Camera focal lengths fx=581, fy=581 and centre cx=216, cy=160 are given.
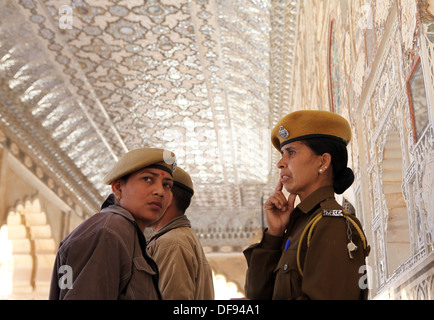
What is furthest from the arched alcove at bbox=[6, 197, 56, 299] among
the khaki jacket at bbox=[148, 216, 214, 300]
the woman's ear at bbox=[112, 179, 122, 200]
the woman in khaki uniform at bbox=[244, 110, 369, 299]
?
the woman in khaki uniform at bbox=[244, 110, 369, 299]

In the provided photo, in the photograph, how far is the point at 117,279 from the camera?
168 cm

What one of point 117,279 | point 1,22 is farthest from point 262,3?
point 117,279

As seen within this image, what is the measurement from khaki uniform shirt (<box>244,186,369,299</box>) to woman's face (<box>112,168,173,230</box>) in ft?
1.21

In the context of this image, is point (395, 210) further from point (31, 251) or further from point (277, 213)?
point (31, 251)

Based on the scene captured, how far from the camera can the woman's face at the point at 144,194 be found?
2041 millimetres

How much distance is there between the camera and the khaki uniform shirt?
1.60 m

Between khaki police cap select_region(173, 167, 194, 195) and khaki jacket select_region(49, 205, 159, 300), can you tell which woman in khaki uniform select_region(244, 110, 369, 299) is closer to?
khaki jacket select_region(49, 205, 159, 300)

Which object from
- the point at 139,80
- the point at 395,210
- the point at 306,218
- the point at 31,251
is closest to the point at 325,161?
the point at 306,218

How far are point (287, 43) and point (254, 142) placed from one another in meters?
3.70

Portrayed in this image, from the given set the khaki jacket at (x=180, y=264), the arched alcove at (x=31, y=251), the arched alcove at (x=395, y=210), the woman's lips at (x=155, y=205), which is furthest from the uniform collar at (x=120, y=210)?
the arched alcove at (x=31, y=251)

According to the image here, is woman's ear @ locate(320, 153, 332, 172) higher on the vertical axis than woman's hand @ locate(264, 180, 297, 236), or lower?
higher

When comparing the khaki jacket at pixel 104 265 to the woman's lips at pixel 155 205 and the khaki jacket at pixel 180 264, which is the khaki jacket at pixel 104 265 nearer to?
the woman's lips at pixel 155 205

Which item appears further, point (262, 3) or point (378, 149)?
point (262, 3)
